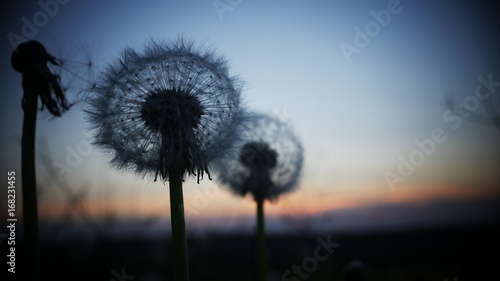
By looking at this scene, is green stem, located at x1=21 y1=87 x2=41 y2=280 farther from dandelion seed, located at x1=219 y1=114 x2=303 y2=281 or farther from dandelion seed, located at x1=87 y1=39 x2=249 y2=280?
dandelion seed, located at x1=219 y1=114 x2=303 y2=281

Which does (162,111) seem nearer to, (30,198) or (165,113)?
(165,113)

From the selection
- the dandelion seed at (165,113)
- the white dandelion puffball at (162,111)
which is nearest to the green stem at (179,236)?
the dandelion seed at (165,113)

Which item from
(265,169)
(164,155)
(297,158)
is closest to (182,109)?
(164,155)

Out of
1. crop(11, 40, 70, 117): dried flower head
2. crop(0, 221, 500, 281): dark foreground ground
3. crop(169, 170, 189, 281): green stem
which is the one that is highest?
crop(11, 40, 70, 117): dried flower head

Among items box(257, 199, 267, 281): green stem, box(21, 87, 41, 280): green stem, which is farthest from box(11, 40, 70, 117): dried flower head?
box(257, 199, 267, 281): green stem

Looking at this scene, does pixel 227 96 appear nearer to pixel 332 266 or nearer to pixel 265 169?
pixel 265 169

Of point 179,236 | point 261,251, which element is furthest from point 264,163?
point 179,236
